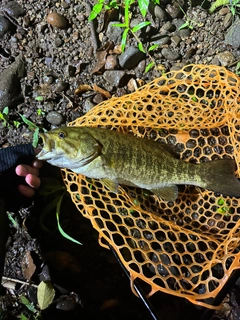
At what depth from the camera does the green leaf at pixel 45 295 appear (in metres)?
3.68

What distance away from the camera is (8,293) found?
12.9ft

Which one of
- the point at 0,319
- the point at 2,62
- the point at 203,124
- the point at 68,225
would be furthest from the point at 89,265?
the point at 2,62

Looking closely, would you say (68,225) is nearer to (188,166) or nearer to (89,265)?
(89,265)

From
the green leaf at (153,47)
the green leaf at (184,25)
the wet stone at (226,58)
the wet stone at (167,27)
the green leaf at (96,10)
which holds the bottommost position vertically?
the wet stone at (226,58)

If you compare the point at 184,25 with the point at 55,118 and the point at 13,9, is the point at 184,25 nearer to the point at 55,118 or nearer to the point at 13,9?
the point at 55,118

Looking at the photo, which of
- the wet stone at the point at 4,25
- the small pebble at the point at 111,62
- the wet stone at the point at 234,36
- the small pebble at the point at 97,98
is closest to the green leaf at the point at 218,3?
the wet stone at the point at 234,36

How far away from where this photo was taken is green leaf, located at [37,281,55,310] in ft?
12.1

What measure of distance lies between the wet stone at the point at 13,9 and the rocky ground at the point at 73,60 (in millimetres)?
11

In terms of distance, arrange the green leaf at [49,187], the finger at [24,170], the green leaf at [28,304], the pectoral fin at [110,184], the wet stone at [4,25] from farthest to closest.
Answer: the wet stone at [4,25], the green leaf at [49,187], the green leaf at [28,304], the finger at [24,170], the pectoral fin at [110,184]

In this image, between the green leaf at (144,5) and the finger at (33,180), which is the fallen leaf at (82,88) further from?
the finger at (33,180)

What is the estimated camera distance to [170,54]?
4.47 metres

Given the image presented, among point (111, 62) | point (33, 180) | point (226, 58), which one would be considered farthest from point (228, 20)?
point (33, 180)

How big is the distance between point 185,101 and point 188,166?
33.8 inches

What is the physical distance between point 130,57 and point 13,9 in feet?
4.93
